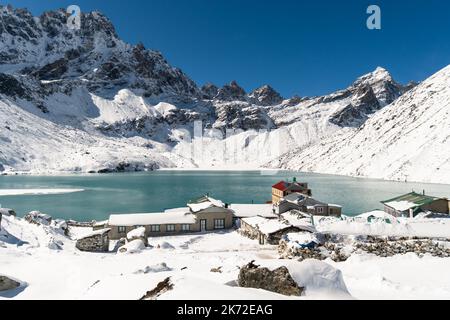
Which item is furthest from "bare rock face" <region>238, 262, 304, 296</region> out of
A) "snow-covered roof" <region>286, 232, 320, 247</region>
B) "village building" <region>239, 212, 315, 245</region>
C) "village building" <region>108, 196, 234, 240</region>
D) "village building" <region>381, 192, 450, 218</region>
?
"village building" <region>381, 192, 450, 218</region>

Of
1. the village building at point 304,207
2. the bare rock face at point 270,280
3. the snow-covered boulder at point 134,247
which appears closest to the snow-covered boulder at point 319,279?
the bare rock face at point 270,280

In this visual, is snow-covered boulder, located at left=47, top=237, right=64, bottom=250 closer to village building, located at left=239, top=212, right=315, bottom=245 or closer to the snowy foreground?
the snowy foreground

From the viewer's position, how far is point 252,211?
55.1 m

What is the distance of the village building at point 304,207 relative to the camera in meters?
55.0

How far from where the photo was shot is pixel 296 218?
47.7 metres

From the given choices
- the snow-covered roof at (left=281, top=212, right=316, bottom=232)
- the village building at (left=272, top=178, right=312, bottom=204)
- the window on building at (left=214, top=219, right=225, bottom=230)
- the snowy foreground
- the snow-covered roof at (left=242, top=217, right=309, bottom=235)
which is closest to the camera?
the snowy foreground

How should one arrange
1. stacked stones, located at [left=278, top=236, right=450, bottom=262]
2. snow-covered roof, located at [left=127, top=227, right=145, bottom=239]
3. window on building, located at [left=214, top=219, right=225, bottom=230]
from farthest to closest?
window on building, located at [left=214, top=219, right=225, bottom=230] → snow-covered roof, located at [left=127, top=227, right=145, bottom=239] → stacked stones, located at [left=278, top=236, right=450, bottom=262]

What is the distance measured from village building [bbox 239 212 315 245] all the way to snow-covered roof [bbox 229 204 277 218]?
423 cm

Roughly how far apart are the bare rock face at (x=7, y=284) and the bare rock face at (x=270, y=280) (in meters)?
12.6

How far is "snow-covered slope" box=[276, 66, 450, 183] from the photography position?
430 ft

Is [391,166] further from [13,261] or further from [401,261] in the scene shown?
[13,261]

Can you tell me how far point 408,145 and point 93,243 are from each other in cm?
14801

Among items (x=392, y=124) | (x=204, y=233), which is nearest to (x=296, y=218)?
(x=204, y=233)

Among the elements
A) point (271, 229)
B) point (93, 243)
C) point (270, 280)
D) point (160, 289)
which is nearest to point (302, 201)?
point (271, 229)
